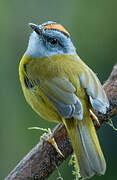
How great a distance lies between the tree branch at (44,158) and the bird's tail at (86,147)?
189mm

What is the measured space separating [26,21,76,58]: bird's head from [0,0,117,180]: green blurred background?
314cm

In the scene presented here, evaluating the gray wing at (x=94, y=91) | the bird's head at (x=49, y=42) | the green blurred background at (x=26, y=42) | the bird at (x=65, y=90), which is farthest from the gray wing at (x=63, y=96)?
the green blurred background at (x=26, y=42)

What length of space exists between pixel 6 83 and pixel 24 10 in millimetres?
1590

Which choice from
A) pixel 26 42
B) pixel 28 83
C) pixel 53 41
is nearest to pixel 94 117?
pixel 28 83

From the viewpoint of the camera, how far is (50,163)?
3963 mm

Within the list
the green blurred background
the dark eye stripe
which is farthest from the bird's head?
the green blurred background

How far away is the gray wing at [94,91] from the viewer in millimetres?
3894

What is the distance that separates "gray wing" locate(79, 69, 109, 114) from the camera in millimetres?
3894

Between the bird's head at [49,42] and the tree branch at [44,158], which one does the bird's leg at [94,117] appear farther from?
the bird's head at [49,42]

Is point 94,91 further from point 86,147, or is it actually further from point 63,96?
point 86,147

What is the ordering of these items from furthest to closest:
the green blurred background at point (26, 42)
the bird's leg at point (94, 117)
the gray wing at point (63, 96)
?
the green blurred background at point (26, 42)
the bird's leg at point (94, 117)
the gray wing at point (63, 96)

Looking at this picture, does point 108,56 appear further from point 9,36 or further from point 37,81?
point 37,81

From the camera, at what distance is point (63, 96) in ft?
13.1

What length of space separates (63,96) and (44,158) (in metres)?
0.53
